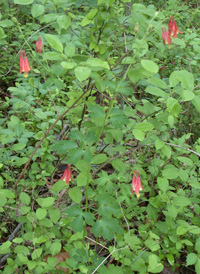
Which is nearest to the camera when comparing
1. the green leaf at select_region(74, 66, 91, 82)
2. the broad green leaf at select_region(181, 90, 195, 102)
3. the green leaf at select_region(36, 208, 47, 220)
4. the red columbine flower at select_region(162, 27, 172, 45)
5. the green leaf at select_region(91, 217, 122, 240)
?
the green leaf at select_region(74, 66, 91, 82)

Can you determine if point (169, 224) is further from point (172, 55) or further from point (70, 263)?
point (172, 55)

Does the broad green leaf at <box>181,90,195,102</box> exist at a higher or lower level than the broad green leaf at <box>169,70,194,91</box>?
lower

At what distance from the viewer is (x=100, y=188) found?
1.87 meters

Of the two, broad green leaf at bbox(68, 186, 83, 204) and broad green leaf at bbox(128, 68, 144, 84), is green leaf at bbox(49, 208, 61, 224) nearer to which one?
broad green leaf at bbox(68, 186, 83, 204)

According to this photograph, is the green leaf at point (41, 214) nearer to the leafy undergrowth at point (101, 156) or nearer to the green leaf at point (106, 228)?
the leafy undergrowth at point (101, 156)

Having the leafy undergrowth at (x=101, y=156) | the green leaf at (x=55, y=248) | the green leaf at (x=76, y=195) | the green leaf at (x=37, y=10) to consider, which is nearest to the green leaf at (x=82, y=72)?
the leafy undergrowth at (x=101, y=156)

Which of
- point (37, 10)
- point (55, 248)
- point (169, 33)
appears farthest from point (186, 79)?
point (55, 248)

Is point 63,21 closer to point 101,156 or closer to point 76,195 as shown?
point 101,156

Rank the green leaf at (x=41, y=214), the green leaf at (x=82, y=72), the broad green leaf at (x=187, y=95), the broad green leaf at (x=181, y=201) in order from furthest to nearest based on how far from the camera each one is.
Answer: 1. the broad green leaf at (x=181, y=201)
2. the green leaf at (x=41, y=214)
3. the broad green leaf at (x=187, y=95)
4. the green leaf at (x=82, y=72)

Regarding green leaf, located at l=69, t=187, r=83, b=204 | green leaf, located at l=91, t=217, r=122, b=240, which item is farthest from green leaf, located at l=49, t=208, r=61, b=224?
green leaf, located at l=91, t=217, r=122, b=240

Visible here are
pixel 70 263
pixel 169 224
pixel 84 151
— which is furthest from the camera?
pixel 169 224

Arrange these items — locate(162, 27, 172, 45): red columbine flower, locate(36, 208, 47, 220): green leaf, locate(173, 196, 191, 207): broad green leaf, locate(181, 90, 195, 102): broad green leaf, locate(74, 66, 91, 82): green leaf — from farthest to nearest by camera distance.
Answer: locate(173, 196, 191, 207): broad green leaf → locate(36, 208, 47, 220): green leaf → locate(162, 27, 172, 45): red columbine flower → locate(181, 90, 195, 102): broad green leaf → locate(74, 66, 91, 82): green leaf

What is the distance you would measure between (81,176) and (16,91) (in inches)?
57.4

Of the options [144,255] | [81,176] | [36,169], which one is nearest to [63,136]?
[36,169]
